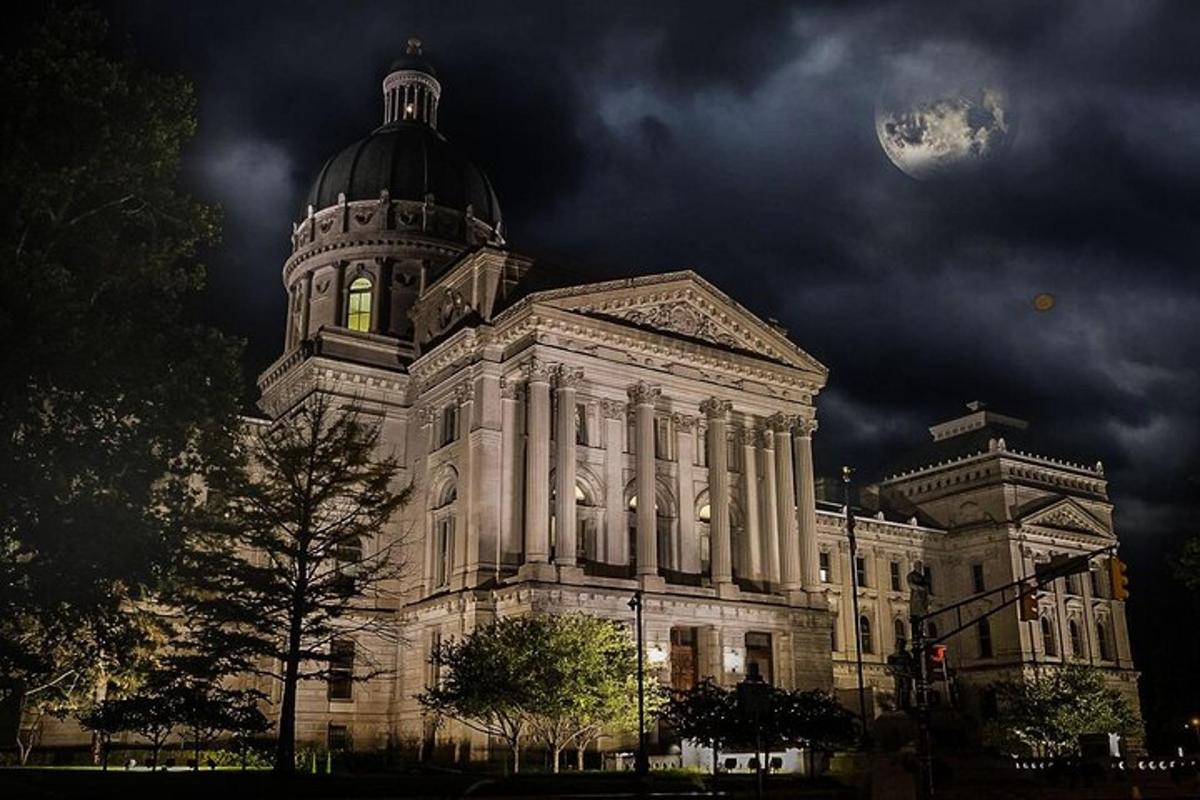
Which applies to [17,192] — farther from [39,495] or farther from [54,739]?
[54,739]

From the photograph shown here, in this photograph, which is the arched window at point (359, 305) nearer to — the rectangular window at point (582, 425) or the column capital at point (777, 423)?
the rectangular window at point (582, 425)

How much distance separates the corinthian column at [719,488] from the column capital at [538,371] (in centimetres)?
934

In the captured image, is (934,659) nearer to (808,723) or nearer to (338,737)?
(808,723)

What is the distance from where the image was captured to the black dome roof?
7606 cm

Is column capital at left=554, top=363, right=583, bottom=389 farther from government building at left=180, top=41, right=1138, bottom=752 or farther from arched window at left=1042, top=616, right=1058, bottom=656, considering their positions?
arched window at left=1042, top=616, right=1058, bottom=656

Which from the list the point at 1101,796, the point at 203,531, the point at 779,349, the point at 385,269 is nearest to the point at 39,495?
the point at 203,531

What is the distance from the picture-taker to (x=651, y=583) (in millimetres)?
52156

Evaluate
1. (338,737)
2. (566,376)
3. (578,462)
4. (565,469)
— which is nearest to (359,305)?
(566,376)

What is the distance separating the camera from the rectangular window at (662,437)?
5772cm

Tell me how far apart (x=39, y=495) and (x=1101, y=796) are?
1123 inches

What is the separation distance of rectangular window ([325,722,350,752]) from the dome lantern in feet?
152

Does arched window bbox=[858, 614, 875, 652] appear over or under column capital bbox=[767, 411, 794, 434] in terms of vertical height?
under

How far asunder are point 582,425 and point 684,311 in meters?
8.29

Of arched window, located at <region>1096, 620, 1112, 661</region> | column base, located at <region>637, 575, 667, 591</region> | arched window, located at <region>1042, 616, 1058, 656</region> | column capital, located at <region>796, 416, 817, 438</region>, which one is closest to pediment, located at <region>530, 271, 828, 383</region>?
column capital, located at <region>796, 416, 817, 438</region>
